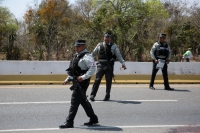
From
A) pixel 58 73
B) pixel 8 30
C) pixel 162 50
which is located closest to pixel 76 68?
pixel 162 50

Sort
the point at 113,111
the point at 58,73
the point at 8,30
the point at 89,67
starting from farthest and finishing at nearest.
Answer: the point at 8,30
the point at 58,73
the point at 113,111
the point at 89,67

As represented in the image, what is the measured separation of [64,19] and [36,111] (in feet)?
89.1

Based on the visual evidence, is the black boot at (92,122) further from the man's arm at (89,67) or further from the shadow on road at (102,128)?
the man's arm at (89,67)

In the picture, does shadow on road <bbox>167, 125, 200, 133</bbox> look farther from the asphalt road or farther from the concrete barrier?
the concrete barrier

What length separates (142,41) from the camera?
30.6 meters

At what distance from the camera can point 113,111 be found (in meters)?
8.57

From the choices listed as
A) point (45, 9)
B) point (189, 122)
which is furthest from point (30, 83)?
point (45, 9)

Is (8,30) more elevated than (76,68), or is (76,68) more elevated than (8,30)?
(8,30)

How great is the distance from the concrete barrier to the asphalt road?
176 cm

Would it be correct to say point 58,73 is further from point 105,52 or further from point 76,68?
point 76,68

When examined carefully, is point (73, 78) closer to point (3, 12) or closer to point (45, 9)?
point (45, 9)

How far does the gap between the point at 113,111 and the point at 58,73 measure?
612 centimetres

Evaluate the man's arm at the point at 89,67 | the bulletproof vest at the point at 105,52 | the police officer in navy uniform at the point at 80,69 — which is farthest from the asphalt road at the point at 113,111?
the bulletproof vest at the point at 105,52

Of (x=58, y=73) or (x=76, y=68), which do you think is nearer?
(x=76, y=68)
